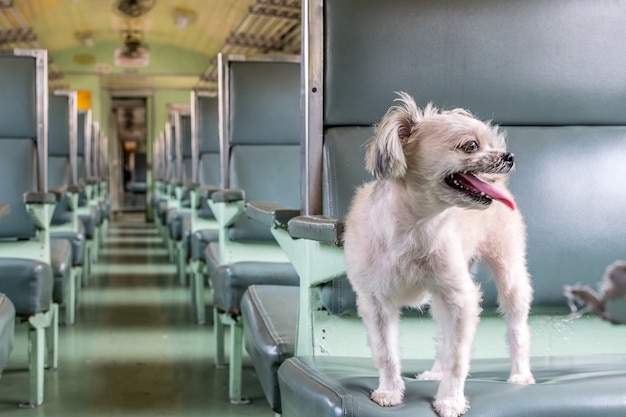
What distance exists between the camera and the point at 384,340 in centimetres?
144

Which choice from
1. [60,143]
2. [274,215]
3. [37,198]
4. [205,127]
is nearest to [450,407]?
[274,215]

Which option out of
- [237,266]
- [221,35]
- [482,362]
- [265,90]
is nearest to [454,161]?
[482,362]

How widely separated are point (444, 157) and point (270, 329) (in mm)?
1010

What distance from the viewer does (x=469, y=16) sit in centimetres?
210

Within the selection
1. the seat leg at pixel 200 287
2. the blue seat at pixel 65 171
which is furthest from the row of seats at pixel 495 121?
the blue seat at pixel 65 171

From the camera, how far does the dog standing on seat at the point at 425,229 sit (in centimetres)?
128

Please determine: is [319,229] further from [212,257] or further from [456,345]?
[212,257]

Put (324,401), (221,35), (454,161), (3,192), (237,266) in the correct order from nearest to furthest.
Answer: (454,161), (324,401), (237,266), (3,192), (221,35)

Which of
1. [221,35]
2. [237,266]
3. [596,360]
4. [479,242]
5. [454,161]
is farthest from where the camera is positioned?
[221,35]

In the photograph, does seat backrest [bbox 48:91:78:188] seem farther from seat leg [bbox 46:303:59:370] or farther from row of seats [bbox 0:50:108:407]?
seat leg [bbox 46:303:59:370]

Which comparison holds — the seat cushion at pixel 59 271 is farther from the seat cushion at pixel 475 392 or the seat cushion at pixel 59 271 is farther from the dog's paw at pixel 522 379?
the dog's paw at pixel 522 379

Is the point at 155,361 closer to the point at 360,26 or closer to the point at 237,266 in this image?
the point at 237,266

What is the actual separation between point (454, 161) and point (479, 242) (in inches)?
15.6

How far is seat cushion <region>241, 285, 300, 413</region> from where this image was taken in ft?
6.53
